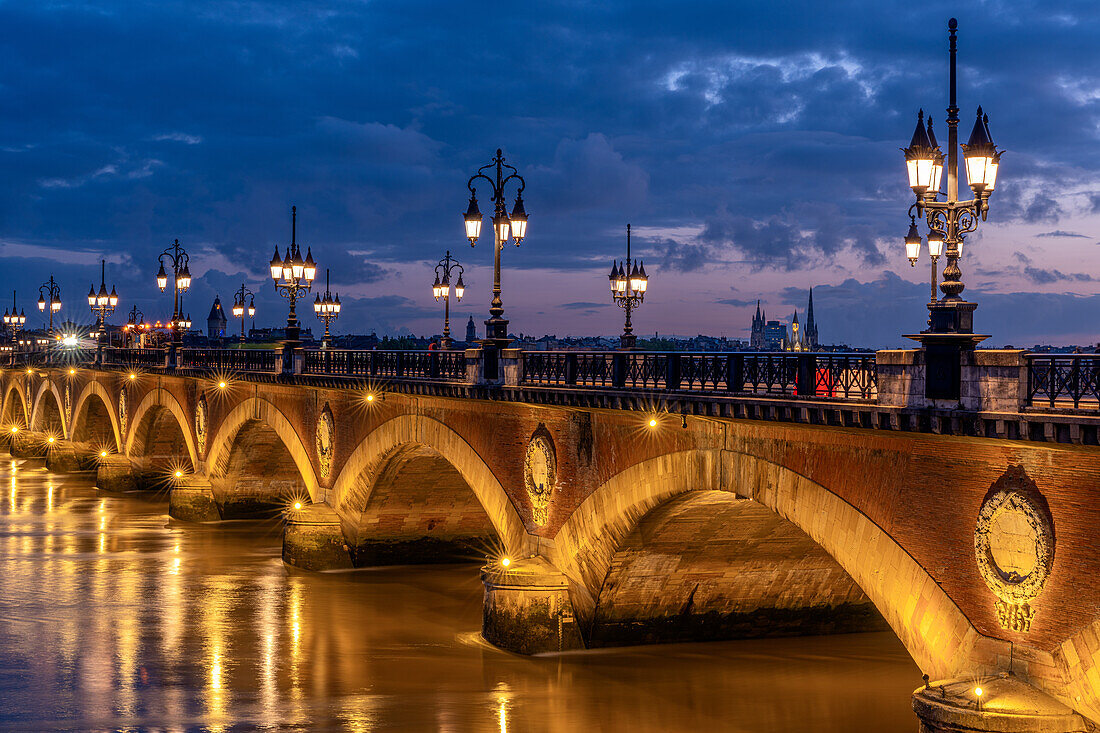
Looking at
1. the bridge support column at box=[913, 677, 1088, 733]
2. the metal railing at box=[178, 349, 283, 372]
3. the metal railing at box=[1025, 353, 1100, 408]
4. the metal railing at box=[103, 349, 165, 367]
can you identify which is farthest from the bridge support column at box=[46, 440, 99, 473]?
the metal railing at box=[1025, 353, 1100, 408]

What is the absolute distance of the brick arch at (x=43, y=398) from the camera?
7144 centimetres

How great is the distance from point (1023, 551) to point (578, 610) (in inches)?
429

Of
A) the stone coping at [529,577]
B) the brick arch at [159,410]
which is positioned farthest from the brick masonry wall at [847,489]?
the brick arch at [159,410]

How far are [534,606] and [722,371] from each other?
6.85 metres

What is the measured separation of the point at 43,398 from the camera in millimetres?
76625

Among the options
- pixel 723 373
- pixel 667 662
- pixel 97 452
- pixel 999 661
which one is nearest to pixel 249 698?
pixel 667 662

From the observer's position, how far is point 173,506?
4466 cm

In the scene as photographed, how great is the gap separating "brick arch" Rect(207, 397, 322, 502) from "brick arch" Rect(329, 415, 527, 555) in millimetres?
1978

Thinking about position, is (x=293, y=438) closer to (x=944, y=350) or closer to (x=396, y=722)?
(x=396, y=722)

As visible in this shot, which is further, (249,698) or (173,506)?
(173,506)

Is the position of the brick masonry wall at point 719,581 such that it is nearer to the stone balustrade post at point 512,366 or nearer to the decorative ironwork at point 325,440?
the stone balustrade post at point 512,366

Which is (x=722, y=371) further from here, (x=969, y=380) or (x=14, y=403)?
(x=14, y=403)

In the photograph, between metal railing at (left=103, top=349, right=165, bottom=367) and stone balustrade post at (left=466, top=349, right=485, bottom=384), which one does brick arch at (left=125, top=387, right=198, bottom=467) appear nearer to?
metal railing at (left=103, top=349, right=165, bottom=367)

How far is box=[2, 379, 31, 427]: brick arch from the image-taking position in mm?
82219
